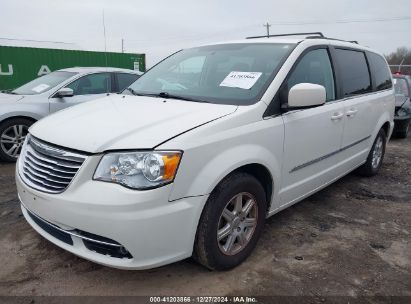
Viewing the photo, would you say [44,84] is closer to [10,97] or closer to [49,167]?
[10,97]

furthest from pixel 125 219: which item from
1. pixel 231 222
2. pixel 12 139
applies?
pixel 12 139

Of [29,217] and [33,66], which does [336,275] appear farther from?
[33,66]

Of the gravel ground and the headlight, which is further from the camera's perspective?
the gravel ground

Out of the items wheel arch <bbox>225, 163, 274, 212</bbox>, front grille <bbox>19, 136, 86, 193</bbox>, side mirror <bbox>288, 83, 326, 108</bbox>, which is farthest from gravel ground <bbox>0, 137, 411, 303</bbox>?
side mirror <bbox>288, 83, 326, 108</bbox>

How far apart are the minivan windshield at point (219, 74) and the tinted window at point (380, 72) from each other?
6.88ft

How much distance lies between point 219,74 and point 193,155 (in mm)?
1245

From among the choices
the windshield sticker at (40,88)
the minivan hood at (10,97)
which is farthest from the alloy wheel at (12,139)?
the windshield sticker at (40,88)

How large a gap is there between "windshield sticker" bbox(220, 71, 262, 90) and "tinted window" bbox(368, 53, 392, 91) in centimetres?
247

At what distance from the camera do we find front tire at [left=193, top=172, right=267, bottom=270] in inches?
101

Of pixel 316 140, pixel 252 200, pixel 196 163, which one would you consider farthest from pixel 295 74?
pixel 196 163

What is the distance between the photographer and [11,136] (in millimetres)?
5930

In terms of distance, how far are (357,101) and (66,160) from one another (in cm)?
324

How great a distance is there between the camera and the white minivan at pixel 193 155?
2320 mm

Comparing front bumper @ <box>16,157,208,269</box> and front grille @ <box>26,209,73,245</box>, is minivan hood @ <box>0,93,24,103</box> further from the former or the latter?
front bumper @ <box>16,157,208,269</box>
